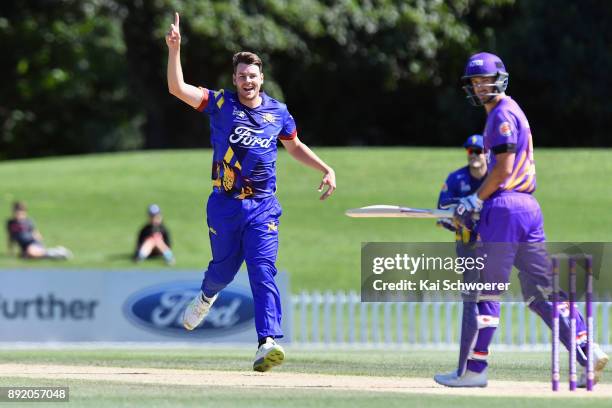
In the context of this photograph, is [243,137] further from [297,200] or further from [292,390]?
[297,200]

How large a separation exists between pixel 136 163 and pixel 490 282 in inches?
918

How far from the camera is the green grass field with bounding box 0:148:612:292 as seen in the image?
2484 cm

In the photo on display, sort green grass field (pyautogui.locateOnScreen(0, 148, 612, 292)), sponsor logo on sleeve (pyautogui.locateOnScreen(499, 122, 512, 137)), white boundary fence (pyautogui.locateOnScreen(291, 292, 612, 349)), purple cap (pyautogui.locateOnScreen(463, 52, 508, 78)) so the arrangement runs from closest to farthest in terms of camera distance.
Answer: sponsor logo on sleeve (pyautogui.locateOnScreen(499, 122, 512, 137))
purple cap (pyautogui.locateOnScreen(463, 52, 508, 78))
white boundary fence (pyautogui.locateOnScreen(291, 292, 612, 349))
green grass field (pyautogui.locateOnScreen(0, 148, 612, 292))

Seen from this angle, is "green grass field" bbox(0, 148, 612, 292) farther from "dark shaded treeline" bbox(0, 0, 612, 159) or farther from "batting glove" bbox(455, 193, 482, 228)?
"batting glove" bbox(455, 193, 482, 228)

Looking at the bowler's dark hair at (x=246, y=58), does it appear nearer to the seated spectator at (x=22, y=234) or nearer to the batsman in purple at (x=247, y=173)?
the batsman in purple at (x=247, y=173)

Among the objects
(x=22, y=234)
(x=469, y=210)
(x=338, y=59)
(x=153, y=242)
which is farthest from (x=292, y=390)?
(x=338, y=59)

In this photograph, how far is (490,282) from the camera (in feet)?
24.9

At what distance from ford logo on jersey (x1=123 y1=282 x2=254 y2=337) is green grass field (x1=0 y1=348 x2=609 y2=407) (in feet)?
22.7

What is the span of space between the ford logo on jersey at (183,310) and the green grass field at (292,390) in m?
6.91

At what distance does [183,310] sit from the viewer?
1752 cm

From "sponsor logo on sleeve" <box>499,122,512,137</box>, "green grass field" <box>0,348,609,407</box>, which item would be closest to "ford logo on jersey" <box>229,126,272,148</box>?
"green grass field" <box>0,348,609,407</box>

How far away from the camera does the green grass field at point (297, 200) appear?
2484 cm

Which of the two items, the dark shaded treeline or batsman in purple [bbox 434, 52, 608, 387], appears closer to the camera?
batsman in purple [bbox 434, 52, 608, 387]

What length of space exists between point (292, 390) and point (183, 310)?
10.1 m
